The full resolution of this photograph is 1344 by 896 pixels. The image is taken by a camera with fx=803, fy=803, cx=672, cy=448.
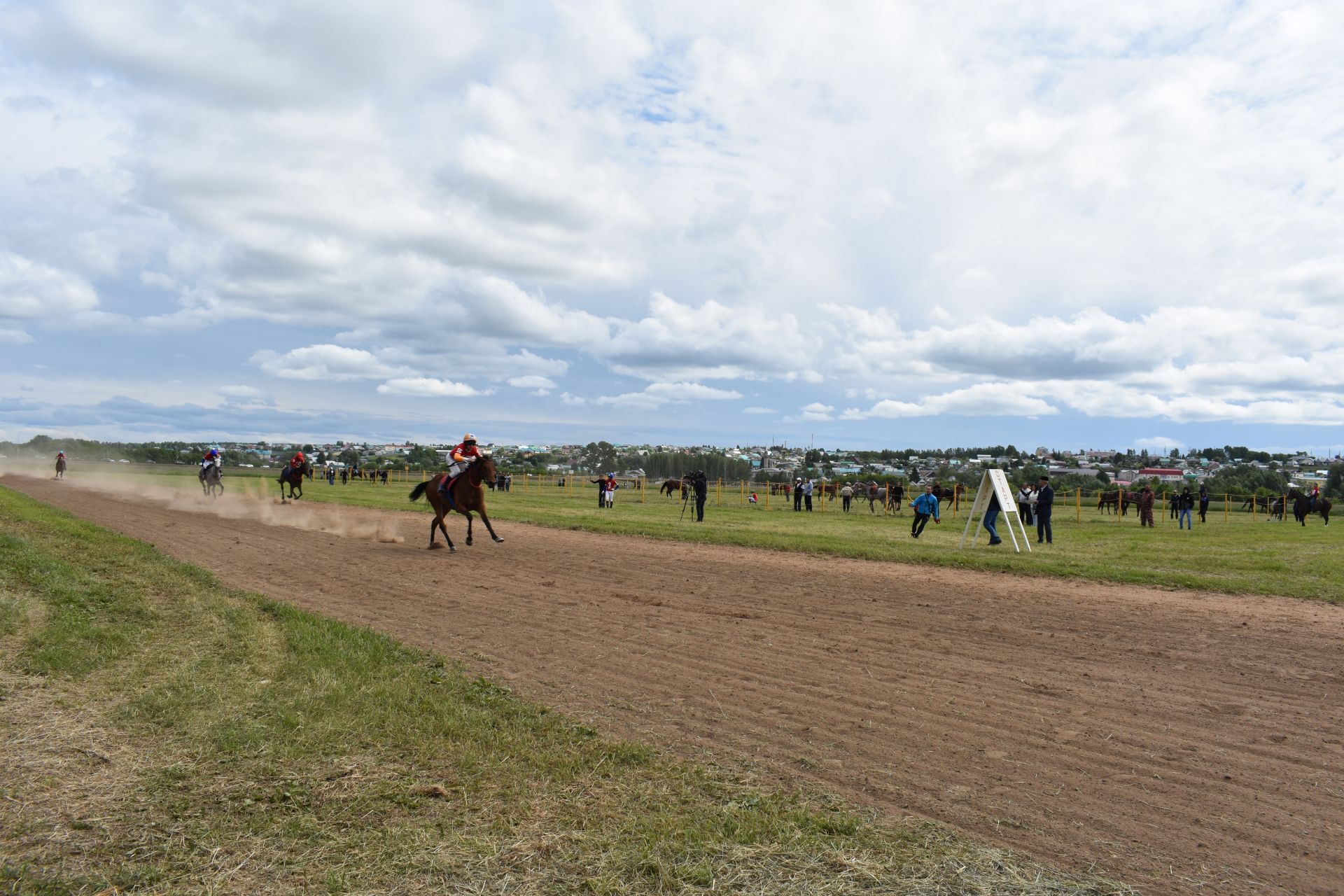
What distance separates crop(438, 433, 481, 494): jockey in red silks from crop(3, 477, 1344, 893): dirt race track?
2.75 m

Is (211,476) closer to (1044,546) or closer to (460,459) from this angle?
(460,459)

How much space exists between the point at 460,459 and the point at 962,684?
Result: 1302 cm

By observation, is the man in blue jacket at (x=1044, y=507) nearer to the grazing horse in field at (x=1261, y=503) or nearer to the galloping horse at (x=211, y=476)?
the galloping horse at (x=211, y=476)

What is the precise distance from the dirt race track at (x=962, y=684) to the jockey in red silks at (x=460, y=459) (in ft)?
9.03

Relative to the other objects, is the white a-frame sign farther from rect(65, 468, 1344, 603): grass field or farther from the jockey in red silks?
the jockey in red silks

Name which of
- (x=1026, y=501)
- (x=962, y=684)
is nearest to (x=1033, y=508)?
(x=1026, y=501)

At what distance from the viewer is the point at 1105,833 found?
4.79 metres

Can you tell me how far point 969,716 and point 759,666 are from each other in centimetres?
219

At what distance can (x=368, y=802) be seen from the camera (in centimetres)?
480

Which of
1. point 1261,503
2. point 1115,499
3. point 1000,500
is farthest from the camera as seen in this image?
point 1261,503

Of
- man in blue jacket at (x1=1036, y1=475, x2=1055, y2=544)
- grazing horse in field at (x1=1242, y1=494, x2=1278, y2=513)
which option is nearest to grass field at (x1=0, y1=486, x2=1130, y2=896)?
man in blue jacket at (x1=1036, y1=475, x2=1055, y2=544)

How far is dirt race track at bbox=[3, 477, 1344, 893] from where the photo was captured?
16.3ft

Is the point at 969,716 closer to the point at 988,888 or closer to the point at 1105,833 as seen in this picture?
the point at 1105,833

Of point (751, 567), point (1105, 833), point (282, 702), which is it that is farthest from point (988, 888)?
point (751, 567)
